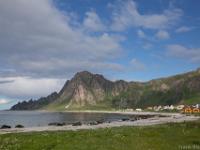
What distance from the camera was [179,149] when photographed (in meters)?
34.0

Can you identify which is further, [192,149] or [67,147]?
[67,147]

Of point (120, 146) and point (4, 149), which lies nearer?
point (4, 149)

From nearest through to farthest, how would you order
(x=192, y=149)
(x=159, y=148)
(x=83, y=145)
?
(x=192, y=149)
(x=159, y=148)
(x=83, y=145)

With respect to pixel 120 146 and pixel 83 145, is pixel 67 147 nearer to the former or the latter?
pixel 83 145

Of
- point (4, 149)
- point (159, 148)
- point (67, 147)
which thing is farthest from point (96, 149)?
point (4, 149)

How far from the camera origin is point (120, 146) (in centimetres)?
3725

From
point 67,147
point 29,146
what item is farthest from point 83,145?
point 29,146

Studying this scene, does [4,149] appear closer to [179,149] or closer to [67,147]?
[67,147]

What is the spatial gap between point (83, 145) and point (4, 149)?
7884mm

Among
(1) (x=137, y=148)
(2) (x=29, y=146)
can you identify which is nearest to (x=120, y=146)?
(1) (x=137, y=148)

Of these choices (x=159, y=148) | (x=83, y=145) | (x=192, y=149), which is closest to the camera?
(x=192, y=149)

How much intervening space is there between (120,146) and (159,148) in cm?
407

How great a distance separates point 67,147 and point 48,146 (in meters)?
2.09

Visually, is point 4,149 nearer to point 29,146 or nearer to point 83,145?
point 29,146
